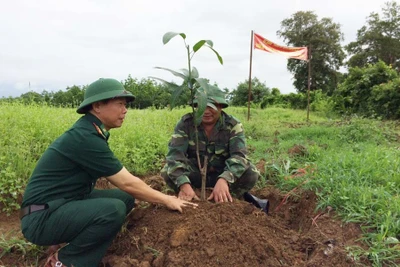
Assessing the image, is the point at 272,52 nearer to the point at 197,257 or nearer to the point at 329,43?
the point at 197,257

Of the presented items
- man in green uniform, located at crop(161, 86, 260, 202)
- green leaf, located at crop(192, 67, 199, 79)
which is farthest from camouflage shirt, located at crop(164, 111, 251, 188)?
green leaf, located at crop(192, 67, 199, 79)

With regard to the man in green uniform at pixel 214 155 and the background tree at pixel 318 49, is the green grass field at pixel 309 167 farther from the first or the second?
the background tree at pixel 318 49

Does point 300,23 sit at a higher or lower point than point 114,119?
higher

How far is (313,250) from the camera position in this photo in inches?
88.7

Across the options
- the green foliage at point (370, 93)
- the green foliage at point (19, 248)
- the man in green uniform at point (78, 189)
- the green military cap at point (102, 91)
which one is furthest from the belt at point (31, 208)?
the green foliage at point (370, 93)

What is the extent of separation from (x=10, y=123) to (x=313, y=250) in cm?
365

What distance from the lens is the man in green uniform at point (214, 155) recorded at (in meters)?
2.65

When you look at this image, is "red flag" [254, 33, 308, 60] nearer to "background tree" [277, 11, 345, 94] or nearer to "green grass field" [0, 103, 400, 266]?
"green grass field" [0, 103, 400, 266]

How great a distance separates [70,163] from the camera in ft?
6.77

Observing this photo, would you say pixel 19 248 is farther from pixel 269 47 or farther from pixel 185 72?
pixel 269 47

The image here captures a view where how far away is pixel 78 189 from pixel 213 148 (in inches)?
48.0

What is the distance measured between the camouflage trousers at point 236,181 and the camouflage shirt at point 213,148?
6 centimetres

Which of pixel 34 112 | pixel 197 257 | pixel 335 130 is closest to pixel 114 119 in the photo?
pixel 197 257

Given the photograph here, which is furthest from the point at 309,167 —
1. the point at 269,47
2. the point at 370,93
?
the point at 370,93
